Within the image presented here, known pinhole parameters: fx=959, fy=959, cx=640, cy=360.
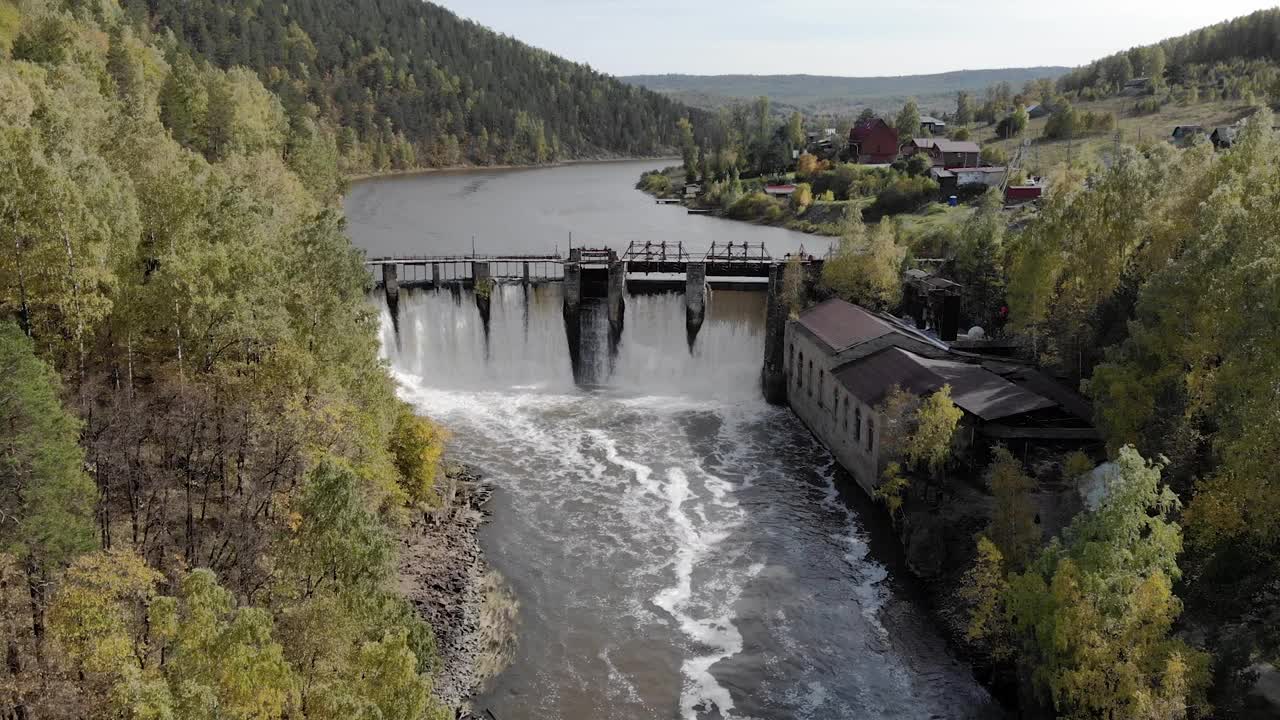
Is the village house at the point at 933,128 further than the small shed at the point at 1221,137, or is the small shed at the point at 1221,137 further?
the village house at the point at 933,128

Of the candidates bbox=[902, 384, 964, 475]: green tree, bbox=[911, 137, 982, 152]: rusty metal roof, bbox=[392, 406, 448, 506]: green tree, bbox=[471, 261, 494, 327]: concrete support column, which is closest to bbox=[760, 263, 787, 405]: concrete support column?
bbox=[471, 261, 494, 327]: concrete support column

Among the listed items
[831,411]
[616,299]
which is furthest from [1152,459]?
[616,299]

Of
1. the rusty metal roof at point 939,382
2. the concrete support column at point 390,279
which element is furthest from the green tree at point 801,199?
the rusty metal roof at point 939,382

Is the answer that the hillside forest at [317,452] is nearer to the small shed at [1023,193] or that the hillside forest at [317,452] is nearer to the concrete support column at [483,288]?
the concrete support column at [483,288]

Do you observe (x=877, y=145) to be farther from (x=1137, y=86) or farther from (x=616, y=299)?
(x=616, y=299)

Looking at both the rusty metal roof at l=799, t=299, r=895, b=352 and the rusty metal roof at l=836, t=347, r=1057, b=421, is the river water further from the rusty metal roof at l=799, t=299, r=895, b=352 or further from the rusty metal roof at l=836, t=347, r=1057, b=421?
the rusty metal roof at l=799, t=299, r=895, b=352

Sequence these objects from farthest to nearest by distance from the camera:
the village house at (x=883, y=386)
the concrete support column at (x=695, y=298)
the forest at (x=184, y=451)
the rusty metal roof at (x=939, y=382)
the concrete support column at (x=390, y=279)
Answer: the concrete support column at (x=695, y=298) → the concrete support column at (x=390, y=279) → the village house at (x=883, y=386) → the rusty metal roof at (x=939, y=382) → the forest at (x=184, y=451)
